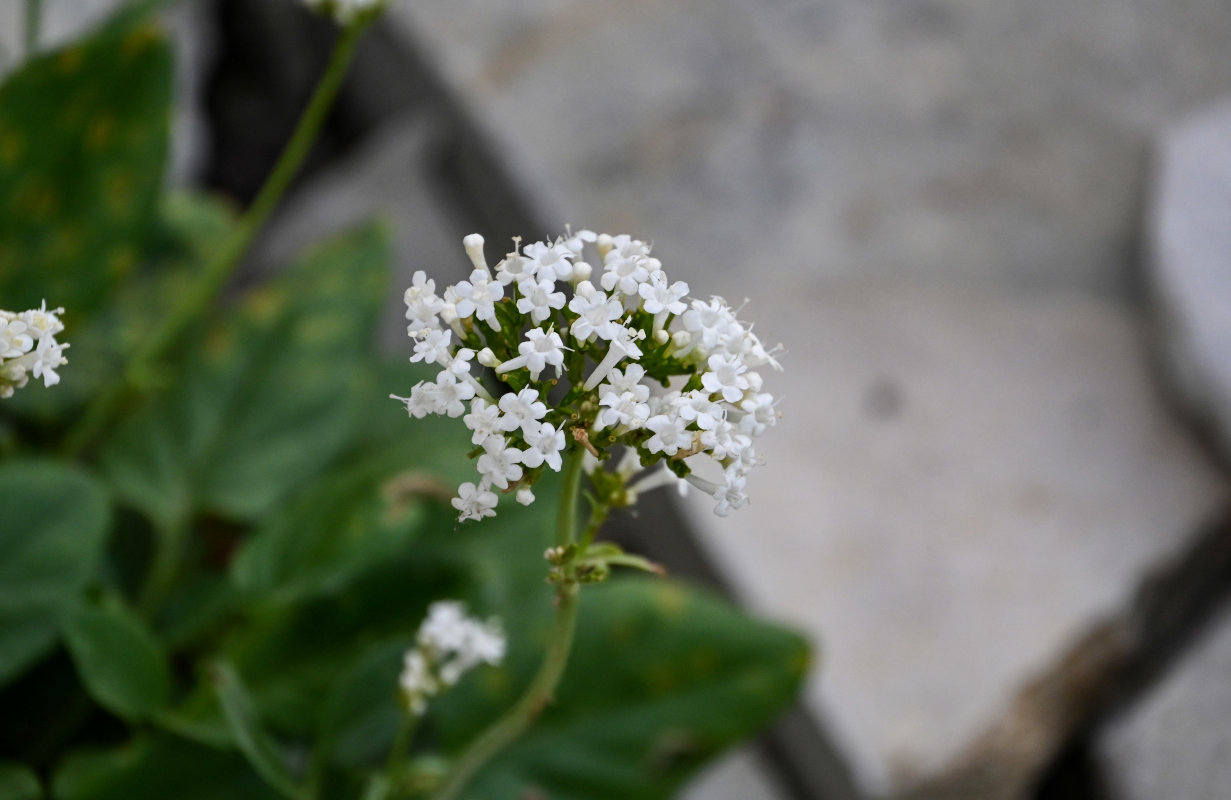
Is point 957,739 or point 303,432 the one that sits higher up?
point 303,432

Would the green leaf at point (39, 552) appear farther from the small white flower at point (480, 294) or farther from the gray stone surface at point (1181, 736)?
the gray stone surface at point (1181, 736)

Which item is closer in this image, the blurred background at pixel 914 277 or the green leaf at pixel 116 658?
the green leaf at pixel 116 658

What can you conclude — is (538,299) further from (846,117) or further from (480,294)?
(846,117)

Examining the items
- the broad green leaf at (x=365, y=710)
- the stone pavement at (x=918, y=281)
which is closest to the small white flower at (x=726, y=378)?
the broad green leaf at (x=365, y=710)

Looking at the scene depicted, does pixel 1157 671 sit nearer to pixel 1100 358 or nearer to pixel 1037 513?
pixel 1037 513

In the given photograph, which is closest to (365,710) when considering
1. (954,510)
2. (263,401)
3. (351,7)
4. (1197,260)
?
(263,401)

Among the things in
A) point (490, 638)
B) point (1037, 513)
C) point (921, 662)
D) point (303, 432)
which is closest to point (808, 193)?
point (1037, 513)
